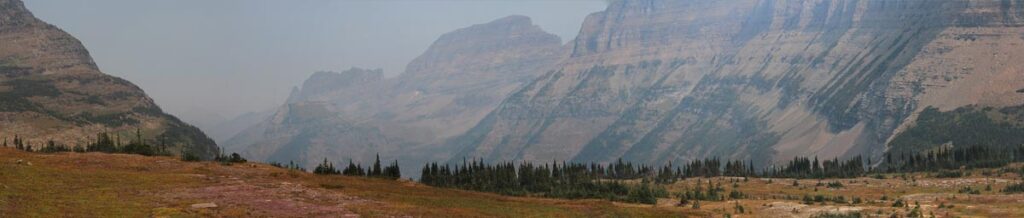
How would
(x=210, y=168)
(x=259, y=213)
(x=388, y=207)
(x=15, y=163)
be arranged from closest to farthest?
(x=259, y=213) < (x=388, y=207) < (x=15, y=163) < (x=210, y=168)

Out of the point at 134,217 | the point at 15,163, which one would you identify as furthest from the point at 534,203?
the point at 15,163

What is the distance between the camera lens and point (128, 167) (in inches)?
4845

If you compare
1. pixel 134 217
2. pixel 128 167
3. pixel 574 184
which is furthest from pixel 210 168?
pixel 574 184

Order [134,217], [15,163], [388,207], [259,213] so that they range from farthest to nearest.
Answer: [15,163]
[388,207]
[259,213]
[134,217]

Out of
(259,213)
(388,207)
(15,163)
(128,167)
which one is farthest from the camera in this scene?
(128,167)

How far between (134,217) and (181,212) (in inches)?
200

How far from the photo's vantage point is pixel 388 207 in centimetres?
9338

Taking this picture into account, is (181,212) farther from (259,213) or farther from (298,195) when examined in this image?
(298,195)

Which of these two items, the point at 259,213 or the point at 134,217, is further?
the point at 259,213

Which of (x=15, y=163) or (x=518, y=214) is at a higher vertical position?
(x=15, y=163)

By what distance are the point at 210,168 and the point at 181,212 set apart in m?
51.9

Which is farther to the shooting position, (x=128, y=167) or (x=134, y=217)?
(x=128, y=167)

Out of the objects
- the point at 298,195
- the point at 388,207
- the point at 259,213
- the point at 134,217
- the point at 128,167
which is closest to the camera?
the point at 134,217

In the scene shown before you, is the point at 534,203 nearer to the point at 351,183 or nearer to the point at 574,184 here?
the point at 351,183
